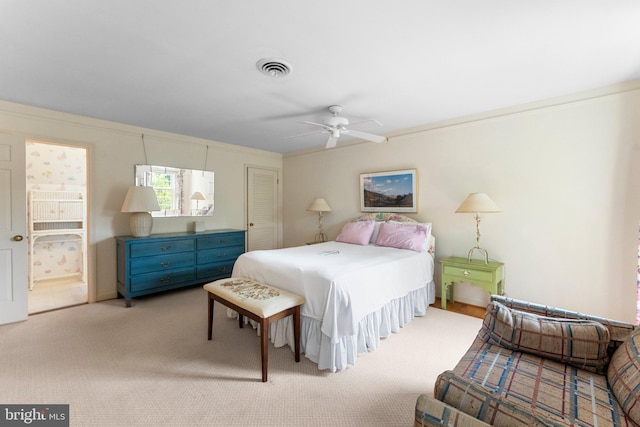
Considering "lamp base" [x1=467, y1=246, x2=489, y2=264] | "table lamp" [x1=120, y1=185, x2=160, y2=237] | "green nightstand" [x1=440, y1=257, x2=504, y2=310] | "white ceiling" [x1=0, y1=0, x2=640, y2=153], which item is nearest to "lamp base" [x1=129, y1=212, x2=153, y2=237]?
"table lamp" [x1=120, y1=185, x2=160, y2=237]

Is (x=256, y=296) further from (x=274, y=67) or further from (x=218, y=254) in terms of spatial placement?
(x=218, y=254)

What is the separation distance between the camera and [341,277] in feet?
7.47

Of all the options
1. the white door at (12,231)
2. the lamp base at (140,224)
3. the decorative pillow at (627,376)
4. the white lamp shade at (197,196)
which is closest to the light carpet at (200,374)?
the white door at (12,231)

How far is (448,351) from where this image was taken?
8.20ft

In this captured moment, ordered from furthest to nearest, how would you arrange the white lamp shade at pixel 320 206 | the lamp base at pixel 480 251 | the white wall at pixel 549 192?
the white lamp shade at pixel 320 206
the lamp base at pixel 480 251
the white wall at pixel 549 192

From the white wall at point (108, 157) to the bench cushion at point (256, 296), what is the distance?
2258mm

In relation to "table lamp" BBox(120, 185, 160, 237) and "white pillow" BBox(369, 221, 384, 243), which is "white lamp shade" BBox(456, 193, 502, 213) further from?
"table lamp" BBox(120, 185, 160, 237)

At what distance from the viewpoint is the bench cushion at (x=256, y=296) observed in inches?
84.3

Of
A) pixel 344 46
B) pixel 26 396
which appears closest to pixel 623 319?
pixel 344 46

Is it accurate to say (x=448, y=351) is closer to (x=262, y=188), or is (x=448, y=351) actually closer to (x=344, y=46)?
(x=344, y=46)

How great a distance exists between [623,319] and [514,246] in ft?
3.54

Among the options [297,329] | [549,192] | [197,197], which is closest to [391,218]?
[549,192]

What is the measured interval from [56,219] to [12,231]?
192 centimetres

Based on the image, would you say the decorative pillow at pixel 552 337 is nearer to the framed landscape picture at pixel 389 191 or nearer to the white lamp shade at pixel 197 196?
the framed landscape picture at pixel 389 191
